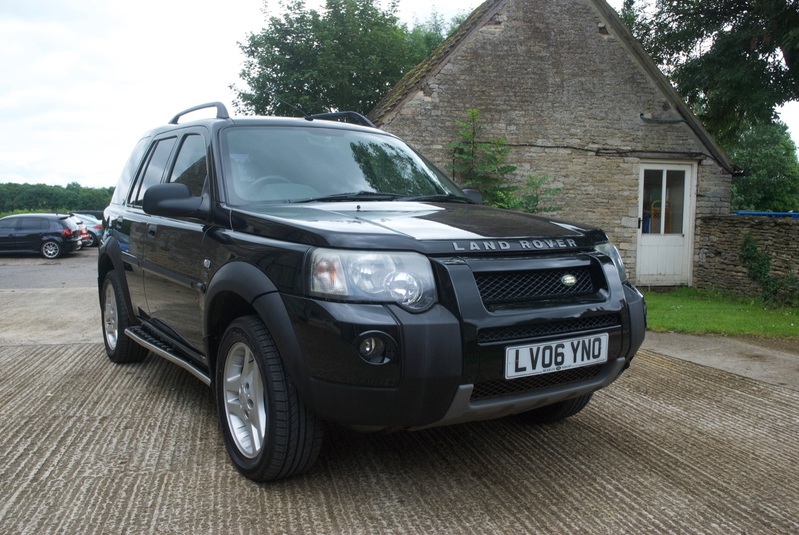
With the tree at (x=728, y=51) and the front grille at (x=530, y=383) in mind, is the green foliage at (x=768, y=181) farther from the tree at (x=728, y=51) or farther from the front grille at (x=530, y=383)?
the front grille at (x=530, y=383)

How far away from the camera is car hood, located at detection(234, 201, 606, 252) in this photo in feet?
8.95

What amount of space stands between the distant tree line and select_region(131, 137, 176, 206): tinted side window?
237ft

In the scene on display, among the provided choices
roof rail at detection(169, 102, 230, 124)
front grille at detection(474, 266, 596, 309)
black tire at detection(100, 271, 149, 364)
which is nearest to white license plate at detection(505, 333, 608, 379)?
front grille at detection(474, 266, 596, 309)

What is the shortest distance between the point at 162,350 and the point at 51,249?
23520mm

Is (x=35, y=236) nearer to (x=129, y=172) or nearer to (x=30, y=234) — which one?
(x=30, y=234)

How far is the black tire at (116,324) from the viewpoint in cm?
519

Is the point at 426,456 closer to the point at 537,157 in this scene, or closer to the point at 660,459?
the point at 660,459

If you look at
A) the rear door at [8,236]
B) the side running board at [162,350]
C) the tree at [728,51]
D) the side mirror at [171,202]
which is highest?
the tree at [728,51]

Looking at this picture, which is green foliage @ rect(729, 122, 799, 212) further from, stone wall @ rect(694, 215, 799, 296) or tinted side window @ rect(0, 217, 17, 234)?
tinted side window @ rect(0, 217, 17, 234)

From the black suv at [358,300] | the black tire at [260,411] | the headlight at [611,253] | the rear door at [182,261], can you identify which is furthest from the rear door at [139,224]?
the headlight at [611,253]

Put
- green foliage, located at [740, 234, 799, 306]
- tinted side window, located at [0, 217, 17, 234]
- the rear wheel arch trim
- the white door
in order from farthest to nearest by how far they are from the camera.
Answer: tinted side window, located at [0, 217, 17, 234] < the white door < green foliage, located at [740, 234, 799, 306] < the rear wheel arch trim

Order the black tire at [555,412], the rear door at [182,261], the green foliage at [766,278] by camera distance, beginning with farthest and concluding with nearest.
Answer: the green foliage at [766,278] → the black tire at [555,412] → the rear door at [182,261]

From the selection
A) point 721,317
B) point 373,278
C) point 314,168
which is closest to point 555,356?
point 373,278

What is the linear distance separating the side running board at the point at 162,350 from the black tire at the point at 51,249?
2240 centimetres
